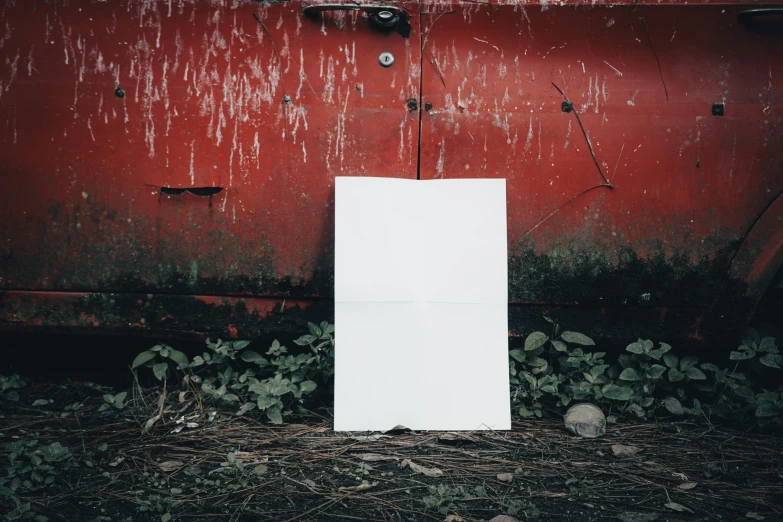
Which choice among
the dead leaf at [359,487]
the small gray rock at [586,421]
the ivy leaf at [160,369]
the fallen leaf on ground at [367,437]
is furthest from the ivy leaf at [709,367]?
the ivy leaf at [160,369]

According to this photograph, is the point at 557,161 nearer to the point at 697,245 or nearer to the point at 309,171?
the point at 697,245

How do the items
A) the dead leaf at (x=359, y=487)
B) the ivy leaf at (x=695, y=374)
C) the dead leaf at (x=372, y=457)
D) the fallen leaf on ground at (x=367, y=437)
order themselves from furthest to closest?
the ivy leaf at (x=695, y=374) < the fallen leaf on ground at (x=367, y=437) < the dead leaf at (x=372, y=457) < the dead leaf at (x=359, y=487)

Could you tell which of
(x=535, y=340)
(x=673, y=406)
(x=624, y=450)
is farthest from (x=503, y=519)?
(x=673, y=406)

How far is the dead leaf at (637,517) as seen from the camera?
1.42 m

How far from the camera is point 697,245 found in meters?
1.89

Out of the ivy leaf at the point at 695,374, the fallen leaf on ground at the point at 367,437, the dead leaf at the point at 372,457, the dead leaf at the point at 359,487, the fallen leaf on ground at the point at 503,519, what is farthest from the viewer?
the ivy leaf at the point at 695,374

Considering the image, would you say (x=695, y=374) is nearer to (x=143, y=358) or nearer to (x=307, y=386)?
(x=307, y=386)

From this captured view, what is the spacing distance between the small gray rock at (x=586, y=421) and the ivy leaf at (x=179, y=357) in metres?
1.35

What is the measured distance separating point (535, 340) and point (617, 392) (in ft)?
1.08

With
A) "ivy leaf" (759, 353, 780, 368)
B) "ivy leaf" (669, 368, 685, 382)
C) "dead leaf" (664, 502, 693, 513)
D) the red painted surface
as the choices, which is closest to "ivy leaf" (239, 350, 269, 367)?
the red painted surface

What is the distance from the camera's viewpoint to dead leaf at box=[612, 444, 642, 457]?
1747 mm

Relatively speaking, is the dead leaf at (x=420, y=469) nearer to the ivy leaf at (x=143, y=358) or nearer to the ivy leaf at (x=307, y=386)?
the ivy leaf at (x=307, y=386)

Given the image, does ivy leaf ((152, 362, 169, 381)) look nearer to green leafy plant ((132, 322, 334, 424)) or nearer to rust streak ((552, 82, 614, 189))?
green leafy plant ((132, 322, 334, 424))

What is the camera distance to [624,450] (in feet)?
5.77
